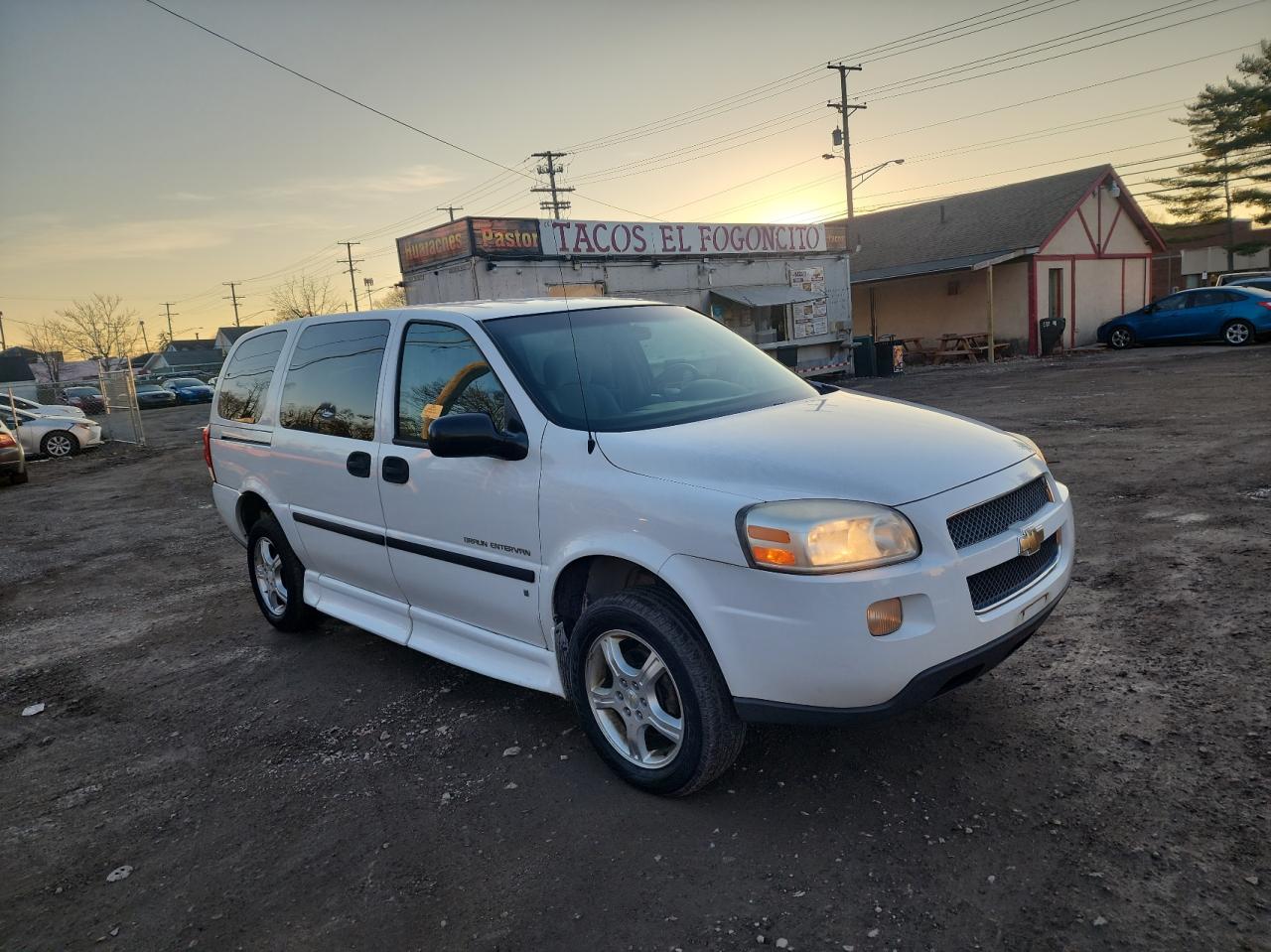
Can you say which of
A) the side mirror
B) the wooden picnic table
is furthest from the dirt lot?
the wooden picnic table

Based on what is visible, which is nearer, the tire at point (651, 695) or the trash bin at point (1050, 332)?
the tire at point (651, 695)

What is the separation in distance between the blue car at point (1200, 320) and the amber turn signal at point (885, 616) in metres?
22.4

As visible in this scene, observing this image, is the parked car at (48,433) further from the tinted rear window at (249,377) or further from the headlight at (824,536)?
the headlight at (824,536)

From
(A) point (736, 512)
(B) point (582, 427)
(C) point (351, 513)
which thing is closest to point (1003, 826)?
(A) point (736, 512)

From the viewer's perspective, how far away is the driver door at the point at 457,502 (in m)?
3.46

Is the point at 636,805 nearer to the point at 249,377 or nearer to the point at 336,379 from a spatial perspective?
the point at 336,379

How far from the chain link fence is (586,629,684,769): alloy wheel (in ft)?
66.9

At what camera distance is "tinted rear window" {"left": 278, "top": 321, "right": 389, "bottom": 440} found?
14.1 feet

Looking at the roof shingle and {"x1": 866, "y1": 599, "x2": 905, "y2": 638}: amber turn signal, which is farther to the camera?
the roof shingle

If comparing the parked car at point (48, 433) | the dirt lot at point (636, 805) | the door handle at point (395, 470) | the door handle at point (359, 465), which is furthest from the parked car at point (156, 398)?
the door handle at point (395, 470)

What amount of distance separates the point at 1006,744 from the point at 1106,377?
50.2ft

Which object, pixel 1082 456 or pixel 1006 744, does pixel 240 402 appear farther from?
pixel 1082 456

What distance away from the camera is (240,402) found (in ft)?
18.3

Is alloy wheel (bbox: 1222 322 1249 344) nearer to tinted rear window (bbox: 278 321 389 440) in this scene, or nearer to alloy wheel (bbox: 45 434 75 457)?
tinted rear window (bbox: 278 321 389 440)
